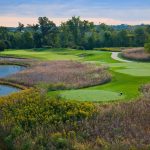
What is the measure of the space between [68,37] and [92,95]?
242ft

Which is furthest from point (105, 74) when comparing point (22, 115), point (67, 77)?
point (22, 115)

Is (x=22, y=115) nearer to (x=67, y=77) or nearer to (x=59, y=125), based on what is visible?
(x=59, y=125)

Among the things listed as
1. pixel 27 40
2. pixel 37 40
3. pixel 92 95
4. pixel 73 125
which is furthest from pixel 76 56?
pixel 73 125

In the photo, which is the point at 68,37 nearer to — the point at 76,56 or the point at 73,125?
the point at 76,56

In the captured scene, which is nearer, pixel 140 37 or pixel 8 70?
pixel 8 70

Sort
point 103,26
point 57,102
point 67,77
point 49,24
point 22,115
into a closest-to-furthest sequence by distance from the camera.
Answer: point 22,115
point 57,102
point 67,77
point 49,24
point 103,26

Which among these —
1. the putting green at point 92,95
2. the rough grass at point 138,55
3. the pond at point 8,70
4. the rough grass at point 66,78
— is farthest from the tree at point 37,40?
the putting green at point 92,95

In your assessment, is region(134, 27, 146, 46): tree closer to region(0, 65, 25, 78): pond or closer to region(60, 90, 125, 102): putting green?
region(0, 65, 25, 78): pond

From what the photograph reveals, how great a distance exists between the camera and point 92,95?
2492cm

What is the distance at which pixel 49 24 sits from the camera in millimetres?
99625

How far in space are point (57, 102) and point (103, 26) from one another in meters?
106

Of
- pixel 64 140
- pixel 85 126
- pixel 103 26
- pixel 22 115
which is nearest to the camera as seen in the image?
pixel 64 140

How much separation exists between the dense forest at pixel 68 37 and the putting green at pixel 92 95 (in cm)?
6093

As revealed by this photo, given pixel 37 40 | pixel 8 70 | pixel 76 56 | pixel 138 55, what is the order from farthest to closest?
pixel 37 40
pixel 76 56
pixel 138 55
pixel 8 70
